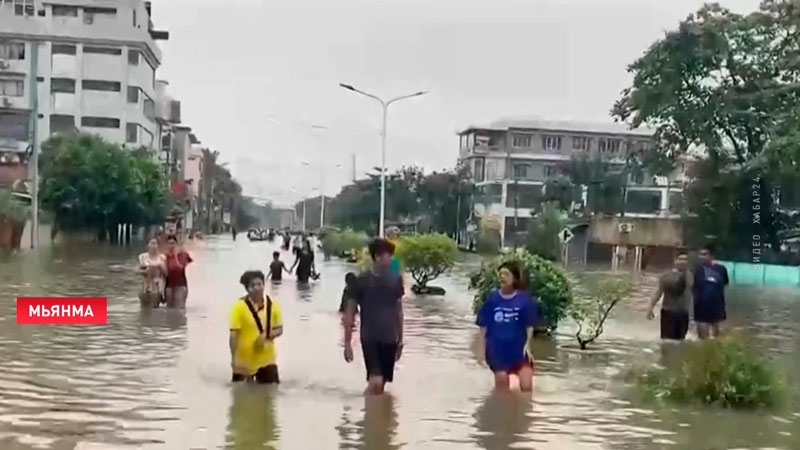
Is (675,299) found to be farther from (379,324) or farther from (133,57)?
(133,57)

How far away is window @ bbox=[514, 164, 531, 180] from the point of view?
10950cm

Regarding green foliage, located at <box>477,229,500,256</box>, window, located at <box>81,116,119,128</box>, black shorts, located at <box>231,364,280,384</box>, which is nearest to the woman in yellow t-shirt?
black shorts, located at <box>231,364,280,384</box>

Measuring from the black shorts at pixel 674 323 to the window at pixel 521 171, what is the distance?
91805 mm

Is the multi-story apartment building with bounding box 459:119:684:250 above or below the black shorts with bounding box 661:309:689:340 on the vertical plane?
above

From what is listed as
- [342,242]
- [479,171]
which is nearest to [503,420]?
[342,242]

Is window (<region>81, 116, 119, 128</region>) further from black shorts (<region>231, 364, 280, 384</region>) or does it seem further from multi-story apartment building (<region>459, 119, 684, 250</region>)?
black shorts (<region>231, 364, 280, 384</region>)

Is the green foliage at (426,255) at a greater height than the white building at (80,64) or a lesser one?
lesser

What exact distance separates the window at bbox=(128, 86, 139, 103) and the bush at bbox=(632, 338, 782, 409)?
81131 millimetres

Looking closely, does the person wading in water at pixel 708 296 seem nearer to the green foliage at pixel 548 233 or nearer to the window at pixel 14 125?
the green foliage at pixel 548 233

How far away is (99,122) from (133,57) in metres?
5.75

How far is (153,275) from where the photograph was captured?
21203mm

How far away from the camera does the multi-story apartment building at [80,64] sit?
272 feet

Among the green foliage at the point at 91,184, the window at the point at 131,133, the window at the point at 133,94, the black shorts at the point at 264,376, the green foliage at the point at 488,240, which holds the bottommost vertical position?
the black shorts at the point at 264,376
